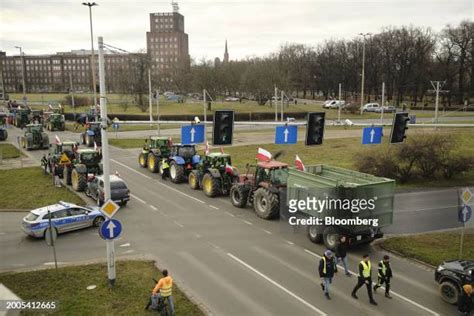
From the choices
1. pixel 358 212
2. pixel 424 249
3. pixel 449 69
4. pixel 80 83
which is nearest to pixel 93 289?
pixel 358 212

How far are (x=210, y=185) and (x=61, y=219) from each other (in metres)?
7.97

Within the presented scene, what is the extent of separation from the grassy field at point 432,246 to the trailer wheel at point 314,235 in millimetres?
2382

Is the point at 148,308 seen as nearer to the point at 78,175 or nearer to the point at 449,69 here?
the point at 78,175

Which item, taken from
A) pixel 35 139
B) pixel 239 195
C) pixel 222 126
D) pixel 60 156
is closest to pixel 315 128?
pixel 222 126

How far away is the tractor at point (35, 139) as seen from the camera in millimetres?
39000

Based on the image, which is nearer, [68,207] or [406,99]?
[68,207]

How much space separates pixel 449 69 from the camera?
81.4 m

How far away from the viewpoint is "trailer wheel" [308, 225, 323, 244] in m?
16.0

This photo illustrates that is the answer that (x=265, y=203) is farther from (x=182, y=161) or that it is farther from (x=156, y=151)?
(x=156, y=151)

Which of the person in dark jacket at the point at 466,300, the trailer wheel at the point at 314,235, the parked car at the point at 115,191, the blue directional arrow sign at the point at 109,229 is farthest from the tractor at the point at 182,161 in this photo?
the person in dark jacket at the point at 466,300

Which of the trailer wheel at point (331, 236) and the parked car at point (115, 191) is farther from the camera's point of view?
the parked car at point (115, 191)

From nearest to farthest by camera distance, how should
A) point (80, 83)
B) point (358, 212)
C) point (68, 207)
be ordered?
1. point (358, 212)
2. point (68, 207)
3. point (80, 83)

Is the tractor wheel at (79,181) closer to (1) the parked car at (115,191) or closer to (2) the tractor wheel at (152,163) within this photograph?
(1) the parked car at (115,191)

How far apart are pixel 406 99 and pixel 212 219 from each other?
8628cm
